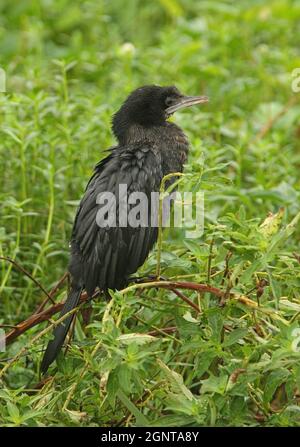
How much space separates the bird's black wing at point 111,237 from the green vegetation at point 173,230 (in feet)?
0.37

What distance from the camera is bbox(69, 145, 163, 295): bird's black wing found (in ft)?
11.9

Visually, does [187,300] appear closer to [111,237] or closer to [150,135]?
[111,237]

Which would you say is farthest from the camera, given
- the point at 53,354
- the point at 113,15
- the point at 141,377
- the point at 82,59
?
the point at 113,15

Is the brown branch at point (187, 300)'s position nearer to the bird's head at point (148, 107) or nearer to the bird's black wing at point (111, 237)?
the bird's black wing at point (111, 237)

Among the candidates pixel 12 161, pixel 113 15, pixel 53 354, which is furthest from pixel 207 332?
pixel 113 15

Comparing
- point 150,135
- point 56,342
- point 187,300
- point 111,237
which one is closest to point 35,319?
point 56,342

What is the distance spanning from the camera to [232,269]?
10.5ft

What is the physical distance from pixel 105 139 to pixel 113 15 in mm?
3332

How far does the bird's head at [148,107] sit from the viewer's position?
416 centimetres

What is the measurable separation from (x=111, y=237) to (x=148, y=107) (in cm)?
80

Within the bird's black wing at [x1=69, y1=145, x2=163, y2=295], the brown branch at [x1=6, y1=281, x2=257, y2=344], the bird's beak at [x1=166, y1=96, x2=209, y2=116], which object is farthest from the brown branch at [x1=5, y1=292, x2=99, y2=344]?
the bird's beak at [x1=166, y1=96, x2=209, y2=116]

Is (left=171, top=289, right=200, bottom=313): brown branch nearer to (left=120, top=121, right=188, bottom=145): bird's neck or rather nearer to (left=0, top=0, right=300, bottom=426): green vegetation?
(left=0, top=0, right=300, bottom=426): green vegetation

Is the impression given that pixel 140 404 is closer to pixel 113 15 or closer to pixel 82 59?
pixel 82 59

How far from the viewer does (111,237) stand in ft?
12.0
